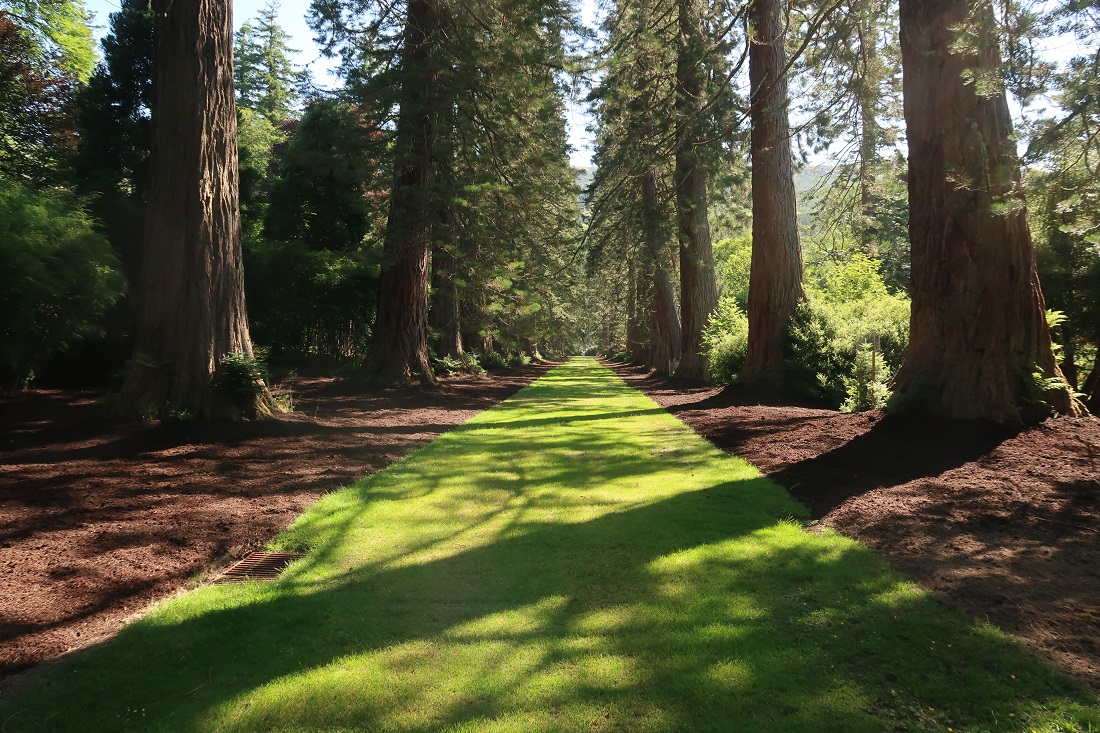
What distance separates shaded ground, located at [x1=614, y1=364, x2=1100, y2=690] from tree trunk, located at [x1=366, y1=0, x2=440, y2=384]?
8808 millimetres

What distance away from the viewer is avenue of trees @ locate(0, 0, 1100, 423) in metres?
6.88

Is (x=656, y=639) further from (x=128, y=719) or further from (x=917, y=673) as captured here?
(x=128, y=719)

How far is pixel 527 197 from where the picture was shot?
51.0 feet

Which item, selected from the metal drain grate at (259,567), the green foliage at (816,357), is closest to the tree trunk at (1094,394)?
the green foliage at (816,357)

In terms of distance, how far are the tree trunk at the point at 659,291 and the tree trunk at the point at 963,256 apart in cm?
792

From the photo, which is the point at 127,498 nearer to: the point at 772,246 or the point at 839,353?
the point at 839,353

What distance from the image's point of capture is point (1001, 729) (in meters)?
2.25

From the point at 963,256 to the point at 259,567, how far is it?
8259mm

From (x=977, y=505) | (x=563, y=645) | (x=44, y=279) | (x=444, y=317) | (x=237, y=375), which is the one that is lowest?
(x=563, y=645)

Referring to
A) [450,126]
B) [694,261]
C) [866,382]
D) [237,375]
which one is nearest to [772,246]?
[866,382]

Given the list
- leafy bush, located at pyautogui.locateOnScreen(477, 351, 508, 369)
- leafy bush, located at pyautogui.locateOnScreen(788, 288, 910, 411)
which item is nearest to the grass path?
leafy bush, located at pyautogui.locateOnScreen(788, 288, 910, 411)

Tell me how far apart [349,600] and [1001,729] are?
3282 millimetres

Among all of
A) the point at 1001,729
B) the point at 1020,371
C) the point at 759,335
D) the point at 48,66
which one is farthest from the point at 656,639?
the point at 48,66

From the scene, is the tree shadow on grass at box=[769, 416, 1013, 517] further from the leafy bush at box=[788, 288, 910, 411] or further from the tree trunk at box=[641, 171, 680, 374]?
the tree trunk at box=[641, 171, 680, 374]
